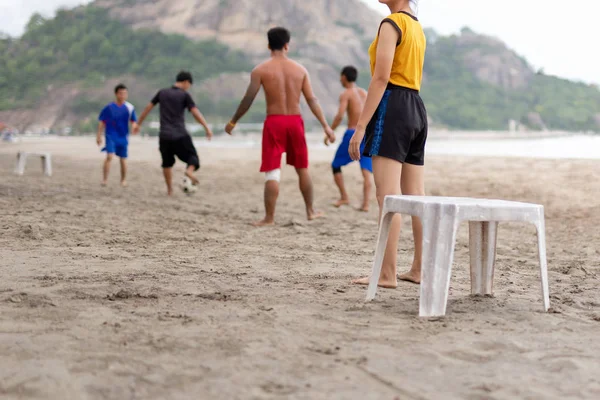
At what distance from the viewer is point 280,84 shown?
7.55 m

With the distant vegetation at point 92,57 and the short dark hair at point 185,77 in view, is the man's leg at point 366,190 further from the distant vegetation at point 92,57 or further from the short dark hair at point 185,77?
the distant vegetation at point 92,57

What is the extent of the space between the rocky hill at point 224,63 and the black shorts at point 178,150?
7215cm

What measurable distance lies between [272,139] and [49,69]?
116 meters

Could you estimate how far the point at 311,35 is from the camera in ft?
439

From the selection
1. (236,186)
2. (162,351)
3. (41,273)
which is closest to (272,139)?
(41,273)

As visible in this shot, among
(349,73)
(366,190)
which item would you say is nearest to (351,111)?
(349,73)

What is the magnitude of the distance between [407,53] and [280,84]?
333 centimetres

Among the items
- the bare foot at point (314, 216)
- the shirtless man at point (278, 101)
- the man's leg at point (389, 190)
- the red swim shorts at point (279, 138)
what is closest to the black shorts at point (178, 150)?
the bare foot at point (314, 216)

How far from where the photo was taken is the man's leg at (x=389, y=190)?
4.36 meters

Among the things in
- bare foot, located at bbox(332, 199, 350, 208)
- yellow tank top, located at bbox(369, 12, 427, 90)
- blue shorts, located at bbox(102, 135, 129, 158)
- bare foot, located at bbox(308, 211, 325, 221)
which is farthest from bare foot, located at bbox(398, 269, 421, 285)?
blue shorts, located at bbox(102, 135, 129, 158)

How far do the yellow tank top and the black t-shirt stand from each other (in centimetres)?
648

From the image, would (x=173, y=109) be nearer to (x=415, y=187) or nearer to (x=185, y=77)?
(x=185, y=77)

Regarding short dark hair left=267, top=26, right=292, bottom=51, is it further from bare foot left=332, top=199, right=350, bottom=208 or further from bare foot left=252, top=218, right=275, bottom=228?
bare foot left=332, top=199, right=350, bottom=208

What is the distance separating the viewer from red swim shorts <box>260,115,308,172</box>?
Answer: 24.8 feet
